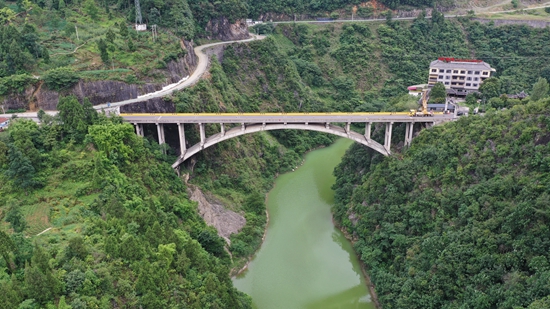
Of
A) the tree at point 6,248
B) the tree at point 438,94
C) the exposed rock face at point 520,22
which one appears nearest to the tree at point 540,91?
the tree at point 438,94

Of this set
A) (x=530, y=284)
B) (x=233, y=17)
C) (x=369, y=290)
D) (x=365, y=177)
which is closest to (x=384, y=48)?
(x=233, y=17)

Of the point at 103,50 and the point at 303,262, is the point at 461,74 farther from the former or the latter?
the point at 103,50

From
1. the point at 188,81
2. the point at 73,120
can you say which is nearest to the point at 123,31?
the point at 188,81

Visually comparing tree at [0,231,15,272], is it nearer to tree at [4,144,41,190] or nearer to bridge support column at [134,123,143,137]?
tree at [4,144,41,190]

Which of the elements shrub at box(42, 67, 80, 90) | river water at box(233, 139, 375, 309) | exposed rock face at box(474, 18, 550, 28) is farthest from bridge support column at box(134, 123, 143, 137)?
exposed rock face at box(474, 18, 550, 28)

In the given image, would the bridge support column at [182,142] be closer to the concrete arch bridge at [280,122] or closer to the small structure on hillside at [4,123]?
the concrete arch bridge at [280,122]

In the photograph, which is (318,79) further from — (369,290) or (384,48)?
(369,290)
